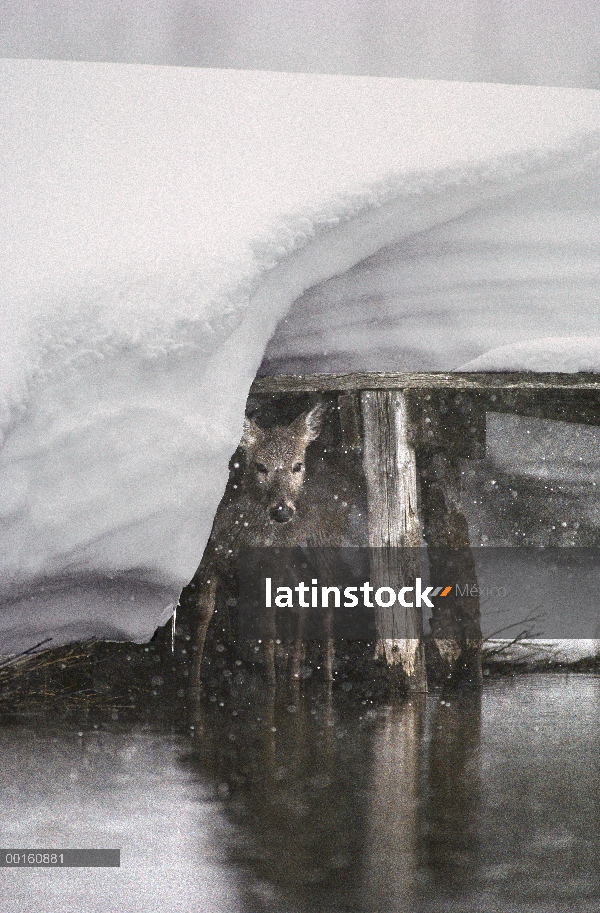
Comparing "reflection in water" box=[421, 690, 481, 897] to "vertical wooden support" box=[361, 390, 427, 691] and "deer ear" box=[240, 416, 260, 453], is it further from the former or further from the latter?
"deer ear" box=[240, 416, 260, 453]

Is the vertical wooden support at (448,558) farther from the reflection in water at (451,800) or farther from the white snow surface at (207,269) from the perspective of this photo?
the white snow surface at (207,269)

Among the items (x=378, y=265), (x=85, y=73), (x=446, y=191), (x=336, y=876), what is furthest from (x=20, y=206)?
(x=336, y=876)

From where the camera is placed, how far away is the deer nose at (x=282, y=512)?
8.55 feet

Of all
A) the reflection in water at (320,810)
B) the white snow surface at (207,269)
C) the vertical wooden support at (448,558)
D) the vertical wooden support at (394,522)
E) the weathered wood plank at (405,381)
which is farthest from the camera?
the vertical wooden support at (448,558)

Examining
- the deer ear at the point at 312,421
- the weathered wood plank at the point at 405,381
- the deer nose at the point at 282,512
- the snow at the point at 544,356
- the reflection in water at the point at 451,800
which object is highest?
the snow at the point at 544,356

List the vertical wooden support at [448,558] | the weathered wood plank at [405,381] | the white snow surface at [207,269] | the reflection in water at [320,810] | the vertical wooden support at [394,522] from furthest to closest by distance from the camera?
the vertical wooden support at [448,558] < the vertical wooden support at [394,522] < the weathered wood plank at [405,381] < the white snow surface at [207,269] < the reflection in water at [320,810]

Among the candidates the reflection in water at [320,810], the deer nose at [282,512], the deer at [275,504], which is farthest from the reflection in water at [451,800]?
the deer nose at [282,512]

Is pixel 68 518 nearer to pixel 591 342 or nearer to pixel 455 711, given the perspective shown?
pixel 455 711

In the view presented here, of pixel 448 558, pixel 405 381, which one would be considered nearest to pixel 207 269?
pixel 405 381

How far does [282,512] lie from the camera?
2.62m

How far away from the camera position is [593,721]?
209 centimetres

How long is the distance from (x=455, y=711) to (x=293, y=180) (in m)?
1.53

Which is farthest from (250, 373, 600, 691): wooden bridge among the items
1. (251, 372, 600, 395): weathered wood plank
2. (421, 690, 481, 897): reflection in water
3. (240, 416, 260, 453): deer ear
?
(421, 690, 481, 897): reflection in water

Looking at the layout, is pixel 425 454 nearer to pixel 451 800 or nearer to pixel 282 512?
pixel 282 512
